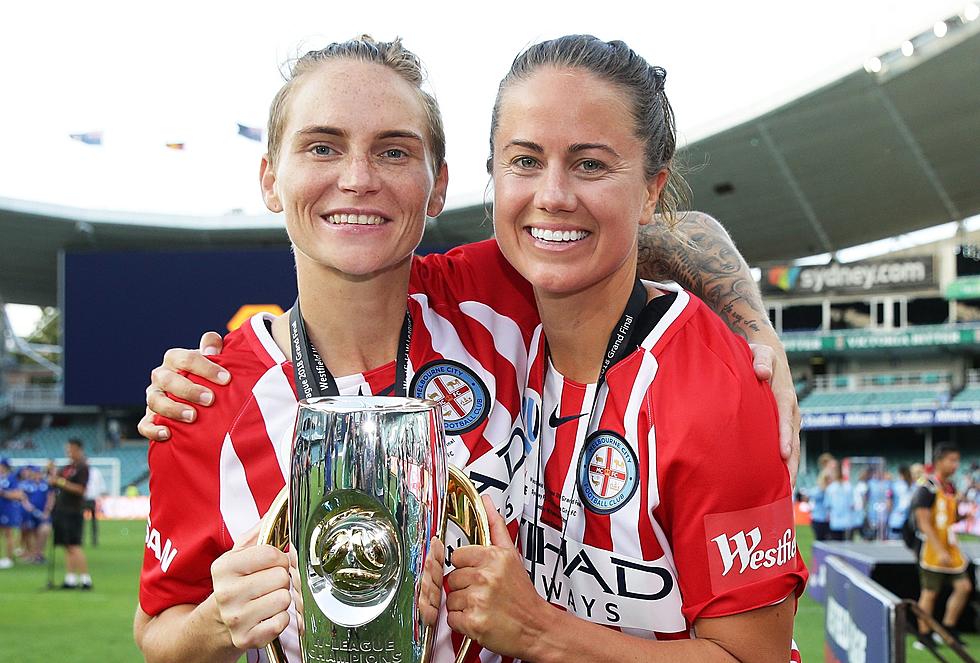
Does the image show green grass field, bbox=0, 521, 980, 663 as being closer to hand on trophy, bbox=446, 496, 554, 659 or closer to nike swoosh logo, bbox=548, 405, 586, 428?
nike swoosh logo, bbox=548, 405, 586, 428

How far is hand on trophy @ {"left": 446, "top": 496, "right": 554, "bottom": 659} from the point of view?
4.16 ft

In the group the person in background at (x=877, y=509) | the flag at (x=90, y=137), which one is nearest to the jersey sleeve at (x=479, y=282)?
the person in background at (x=877, y=509)

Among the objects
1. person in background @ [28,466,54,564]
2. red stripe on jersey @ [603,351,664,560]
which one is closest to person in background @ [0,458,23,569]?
person in background @ [28,466,54,564]

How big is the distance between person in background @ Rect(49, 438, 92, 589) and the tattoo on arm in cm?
923

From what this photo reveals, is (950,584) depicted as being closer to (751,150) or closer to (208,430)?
(208,430)

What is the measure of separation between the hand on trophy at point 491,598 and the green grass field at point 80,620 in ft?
20.2

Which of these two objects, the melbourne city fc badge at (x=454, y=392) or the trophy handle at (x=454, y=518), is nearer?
the trophy handle at (x=454, y=518)

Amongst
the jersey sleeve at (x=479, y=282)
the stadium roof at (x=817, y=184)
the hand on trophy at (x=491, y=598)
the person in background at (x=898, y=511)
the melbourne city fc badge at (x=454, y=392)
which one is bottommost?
the person in background at (x=898, y=511)

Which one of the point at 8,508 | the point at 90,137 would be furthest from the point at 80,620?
the point at 90,137

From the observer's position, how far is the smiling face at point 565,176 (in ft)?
5.12

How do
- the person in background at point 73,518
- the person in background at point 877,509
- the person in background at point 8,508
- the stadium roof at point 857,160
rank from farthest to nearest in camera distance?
the stadium roof at point 857,160 < the person in background at point 877,509 < the person in background at point 8,508 < the person in background at point 73,518

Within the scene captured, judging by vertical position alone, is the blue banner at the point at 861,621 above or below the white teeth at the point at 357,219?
below

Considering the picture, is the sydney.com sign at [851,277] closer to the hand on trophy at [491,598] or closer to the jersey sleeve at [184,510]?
the jersey sleeve at [184,510]

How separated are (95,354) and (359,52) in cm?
2004
